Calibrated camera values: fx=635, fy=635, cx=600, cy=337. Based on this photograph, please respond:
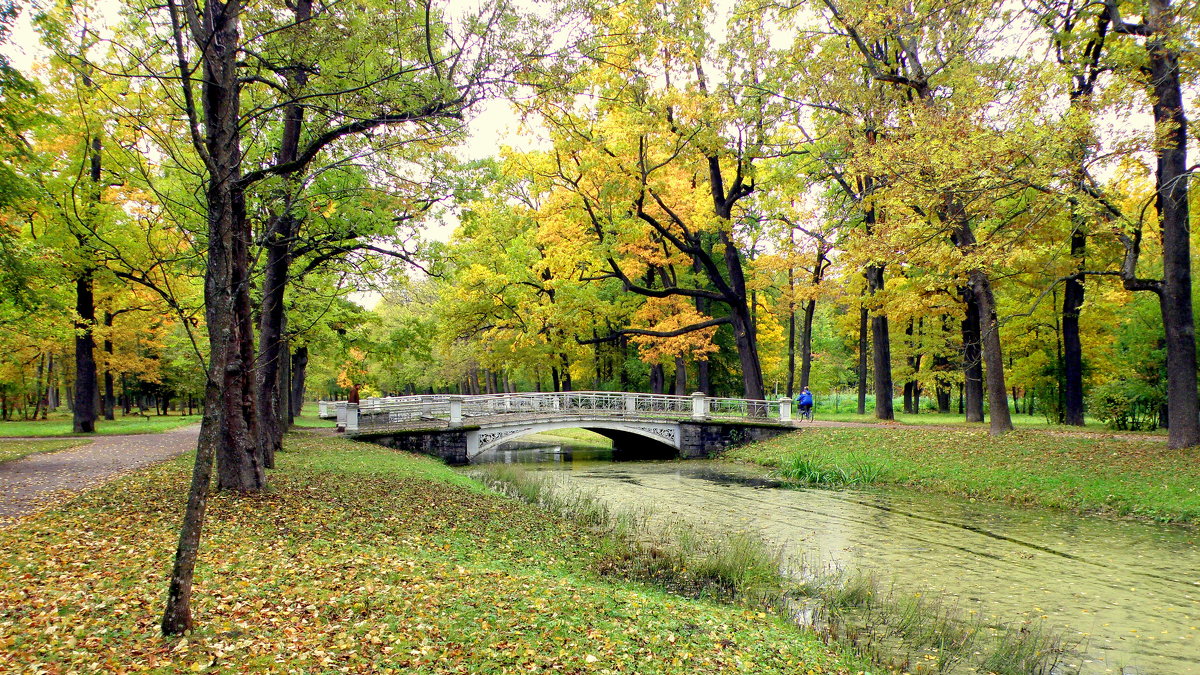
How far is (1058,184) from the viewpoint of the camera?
44.8 feet

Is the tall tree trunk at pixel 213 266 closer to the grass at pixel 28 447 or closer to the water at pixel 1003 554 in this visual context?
the water at pixel 1003 554

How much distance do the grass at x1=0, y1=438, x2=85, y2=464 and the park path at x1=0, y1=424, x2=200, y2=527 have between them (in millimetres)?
283

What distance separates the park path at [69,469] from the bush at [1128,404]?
961 inches

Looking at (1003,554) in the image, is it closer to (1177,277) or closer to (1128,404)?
(1177,277)

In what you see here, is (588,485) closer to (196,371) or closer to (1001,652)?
(1001,652)

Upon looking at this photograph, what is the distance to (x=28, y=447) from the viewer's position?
52.0ft

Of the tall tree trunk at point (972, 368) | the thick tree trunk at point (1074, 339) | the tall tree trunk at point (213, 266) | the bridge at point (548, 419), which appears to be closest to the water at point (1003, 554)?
the bridge at point (548, 419)

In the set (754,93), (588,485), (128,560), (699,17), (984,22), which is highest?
(699,17)

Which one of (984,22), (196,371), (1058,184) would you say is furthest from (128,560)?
(196,371)

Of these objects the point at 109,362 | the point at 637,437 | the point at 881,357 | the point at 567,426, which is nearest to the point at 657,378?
the point at 637,437

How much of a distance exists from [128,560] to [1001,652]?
815 centimetres

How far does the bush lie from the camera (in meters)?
17.8

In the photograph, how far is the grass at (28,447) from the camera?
1388cm

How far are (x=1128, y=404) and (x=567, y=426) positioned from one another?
17.4 meters
